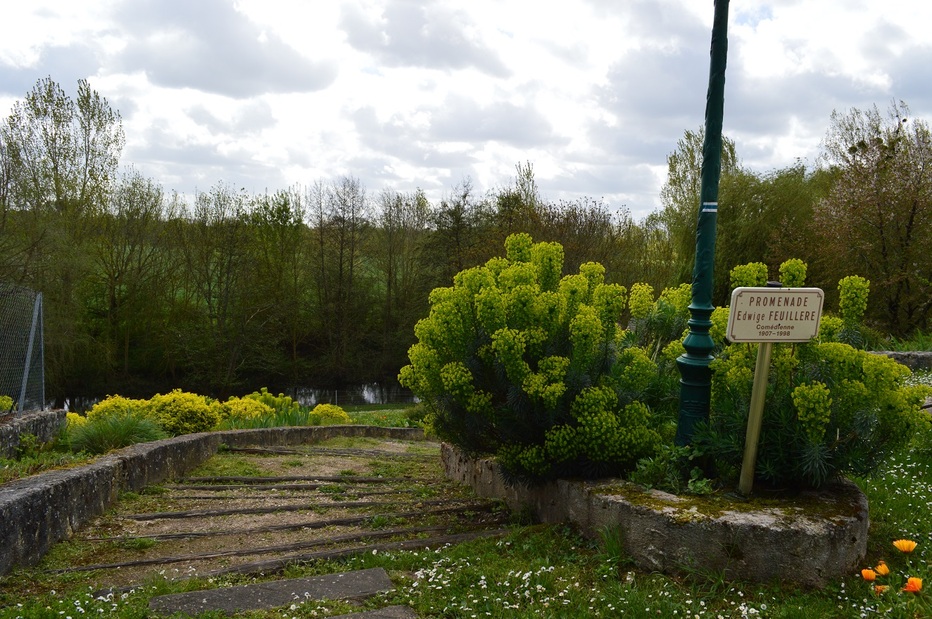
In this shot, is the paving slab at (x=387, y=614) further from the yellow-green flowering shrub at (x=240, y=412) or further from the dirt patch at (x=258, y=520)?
the yellow-green flowering shrub at (x=240, y=412)

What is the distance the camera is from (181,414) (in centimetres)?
915

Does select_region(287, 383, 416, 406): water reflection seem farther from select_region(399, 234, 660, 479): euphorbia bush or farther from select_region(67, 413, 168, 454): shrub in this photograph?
select_region(399, 234, 660, 479): euphorbia bush

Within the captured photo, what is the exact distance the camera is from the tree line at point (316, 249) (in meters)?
17.3

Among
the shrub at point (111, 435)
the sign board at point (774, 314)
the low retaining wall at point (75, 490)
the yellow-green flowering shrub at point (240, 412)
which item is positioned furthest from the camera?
the yellow-green flowering shrub at point (240, 412)

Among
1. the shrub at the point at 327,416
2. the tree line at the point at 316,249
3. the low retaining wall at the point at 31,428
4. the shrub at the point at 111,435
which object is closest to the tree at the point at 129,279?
the tree line at the point at 316,249

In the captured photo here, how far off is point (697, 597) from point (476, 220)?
26787 mm

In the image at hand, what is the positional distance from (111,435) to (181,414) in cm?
206

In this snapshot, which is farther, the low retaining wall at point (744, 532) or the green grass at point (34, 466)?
the green grass at point (34, 466)

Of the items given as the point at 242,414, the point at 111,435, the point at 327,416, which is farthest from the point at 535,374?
the point at 327,416

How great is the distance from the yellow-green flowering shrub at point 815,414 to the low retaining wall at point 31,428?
7366 mm

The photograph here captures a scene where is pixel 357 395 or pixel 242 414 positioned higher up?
pixel 242 414

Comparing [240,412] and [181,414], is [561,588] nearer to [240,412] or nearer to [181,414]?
[181,414]

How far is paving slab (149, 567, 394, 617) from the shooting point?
3510 millimetres

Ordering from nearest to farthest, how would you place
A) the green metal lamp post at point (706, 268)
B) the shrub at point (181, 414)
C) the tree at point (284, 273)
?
the green metal lamp post at point (706, 268) → the shrub at point (181, 414) → the tree at point (284, 273)
